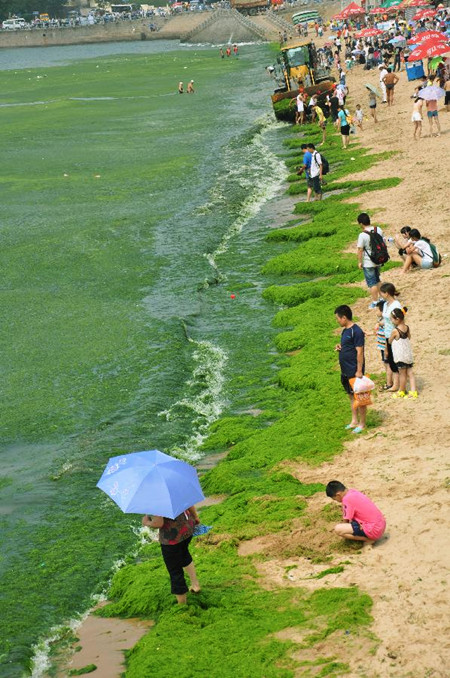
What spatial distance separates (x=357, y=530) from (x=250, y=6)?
133281mm

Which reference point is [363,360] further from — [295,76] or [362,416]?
[295,76]

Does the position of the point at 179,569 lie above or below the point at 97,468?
above

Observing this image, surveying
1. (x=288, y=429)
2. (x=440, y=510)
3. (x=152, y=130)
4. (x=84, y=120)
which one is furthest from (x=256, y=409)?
(x=84, y=120)

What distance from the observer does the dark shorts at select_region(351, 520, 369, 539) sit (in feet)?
35.3

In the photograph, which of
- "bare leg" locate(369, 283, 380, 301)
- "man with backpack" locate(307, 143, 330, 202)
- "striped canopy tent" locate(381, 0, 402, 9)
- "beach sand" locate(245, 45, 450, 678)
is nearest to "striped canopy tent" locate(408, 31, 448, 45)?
"man with backpack" locate(307, 143, 330, 202)

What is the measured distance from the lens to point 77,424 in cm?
1739

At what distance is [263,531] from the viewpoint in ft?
39.7

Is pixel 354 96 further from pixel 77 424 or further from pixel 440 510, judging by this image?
pixel 440 510

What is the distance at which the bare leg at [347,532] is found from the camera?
1078cm

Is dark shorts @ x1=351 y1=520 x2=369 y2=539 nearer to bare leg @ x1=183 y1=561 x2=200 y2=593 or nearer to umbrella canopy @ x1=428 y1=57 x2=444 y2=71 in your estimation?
bare leg @ x1=183 y1=561 x2=200 y2=593

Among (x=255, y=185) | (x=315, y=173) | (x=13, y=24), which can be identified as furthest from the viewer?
(x=13, y=24)

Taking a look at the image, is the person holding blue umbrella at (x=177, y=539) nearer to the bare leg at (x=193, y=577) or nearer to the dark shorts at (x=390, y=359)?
the bare leg at (x=193, y=577)

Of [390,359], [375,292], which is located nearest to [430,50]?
[375,292]

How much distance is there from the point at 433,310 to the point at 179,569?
9.57 metres
